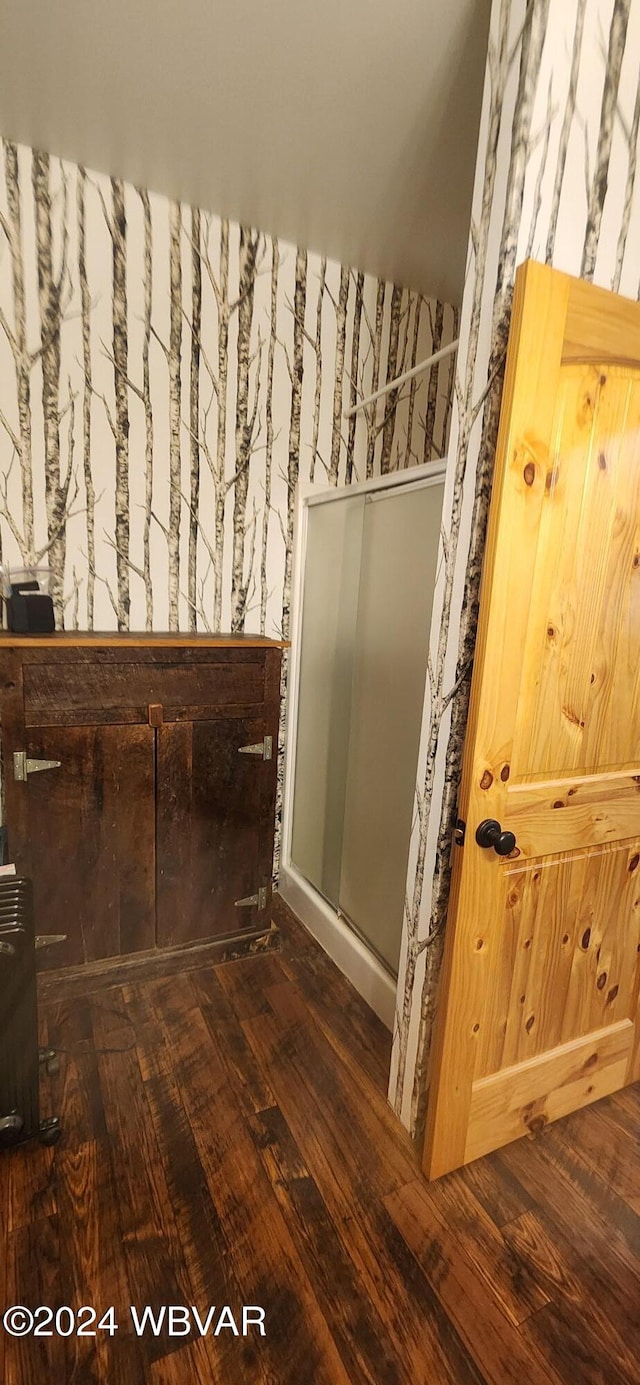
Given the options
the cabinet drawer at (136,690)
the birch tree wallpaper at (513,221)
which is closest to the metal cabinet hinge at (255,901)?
the cabinet drawer at (136,690)

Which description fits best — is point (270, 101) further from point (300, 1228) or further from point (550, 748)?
point (300, 1228)

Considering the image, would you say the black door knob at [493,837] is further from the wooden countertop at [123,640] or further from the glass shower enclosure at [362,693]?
the wooden countertop at [123,640]

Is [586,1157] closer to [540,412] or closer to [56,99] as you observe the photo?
[540,412]

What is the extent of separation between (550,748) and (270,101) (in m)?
1.80

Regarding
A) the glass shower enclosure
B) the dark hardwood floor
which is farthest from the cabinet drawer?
the dark hardwood floor

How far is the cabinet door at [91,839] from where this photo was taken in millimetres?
1776

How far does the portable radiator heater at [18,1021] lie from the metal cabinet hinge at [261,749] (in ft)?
2.68

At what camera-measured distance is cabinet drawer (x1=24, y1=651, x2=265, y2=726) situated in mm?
1727

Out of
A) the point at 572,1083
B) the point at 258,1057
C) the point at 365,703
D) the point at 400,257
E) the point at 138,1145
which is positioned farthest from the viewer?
the point at 400,257

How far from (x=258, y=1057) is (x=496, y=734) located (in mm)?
1214

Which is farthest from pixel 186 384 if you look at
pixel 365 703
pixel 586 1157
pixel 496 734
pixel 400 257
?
pixel 586 1157

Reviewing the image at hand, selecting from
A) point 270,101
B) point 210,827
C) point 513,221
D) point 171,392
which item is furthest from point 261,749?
point 270,101

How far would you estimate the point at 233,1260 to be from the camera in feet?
3.91

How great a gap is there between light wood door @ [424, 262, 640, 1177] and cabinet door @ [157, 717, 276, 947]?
95 cm
